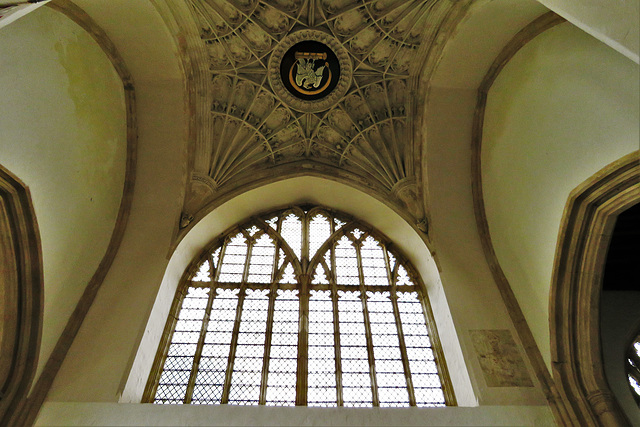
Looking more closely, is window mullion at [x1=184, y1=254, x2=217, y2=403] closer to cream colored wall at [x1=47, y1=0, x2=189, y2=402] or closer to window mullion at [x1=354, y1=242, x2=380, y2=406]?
cream colored wall at [x1=47, y1=0, x2=189, y2=402]

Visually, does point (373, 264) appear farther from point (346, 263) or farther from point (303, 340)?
point (303, 340)

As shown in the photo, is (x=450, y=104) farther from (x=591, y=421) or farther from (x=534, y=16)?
(x=591, y=421)

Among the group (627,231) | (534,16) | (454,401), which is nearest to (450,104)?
(534,16)

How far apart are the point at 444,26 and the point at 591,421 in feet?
20.9

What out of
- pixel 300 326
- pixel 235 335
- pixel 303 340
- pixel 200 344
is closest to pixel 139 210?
pixel 200 344

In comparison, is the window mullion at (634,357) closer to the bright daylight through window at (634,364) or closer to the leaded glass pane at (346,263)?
A: the bright daylight through window at (634,364)

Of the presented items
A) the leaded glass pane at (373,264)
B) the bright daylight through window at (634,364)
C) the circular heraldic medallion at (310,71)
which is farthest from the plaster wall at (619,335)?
the circular heraldic medallion at (310,71)

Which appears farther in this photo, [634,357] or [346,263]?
[346,263]

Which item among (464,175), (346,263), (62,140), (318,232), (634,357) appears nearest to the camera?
(62,140)

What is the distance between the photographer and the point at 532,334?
6457 mm

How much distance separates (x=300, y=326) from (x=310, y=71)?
488 cm

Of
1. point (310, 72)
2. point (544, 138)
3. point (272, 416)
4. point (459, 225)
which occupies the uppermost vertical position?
point (310, 72)

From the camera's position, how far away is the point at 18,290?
5895mm

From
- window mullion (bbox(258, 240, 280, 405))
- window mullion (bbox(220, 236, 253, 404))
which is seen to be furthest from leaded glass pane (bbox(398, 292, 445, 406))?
window mullion (bbox(220, 236, 253, 404))
